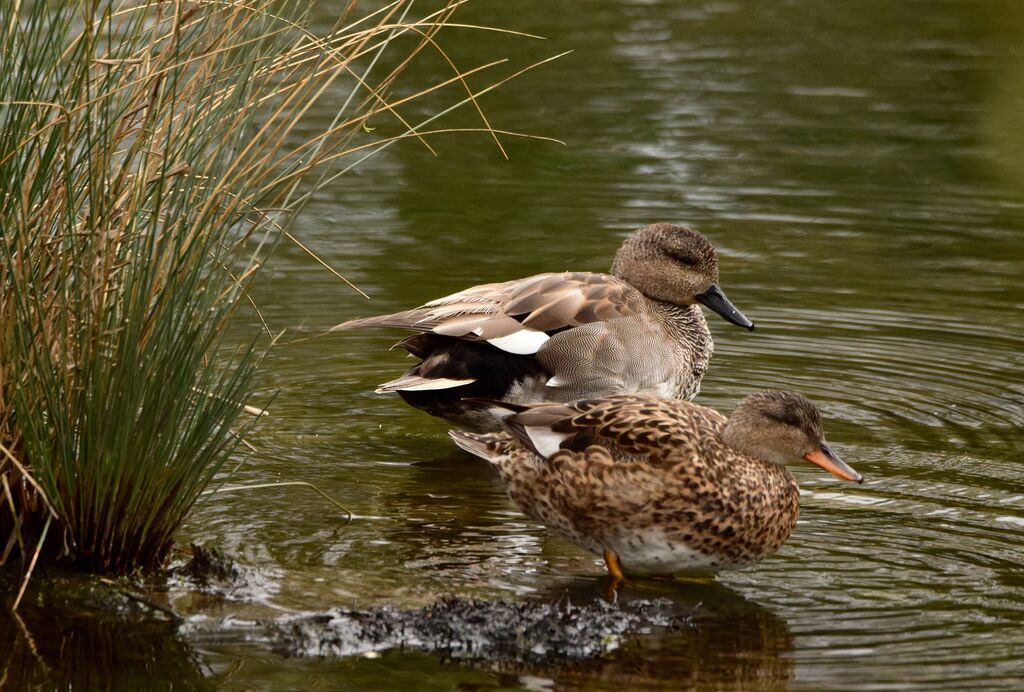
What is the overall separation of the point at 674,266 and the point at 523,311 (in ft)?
3.23

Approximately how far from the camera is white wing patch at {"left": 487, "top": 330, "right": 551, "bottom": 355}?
7.40 meters

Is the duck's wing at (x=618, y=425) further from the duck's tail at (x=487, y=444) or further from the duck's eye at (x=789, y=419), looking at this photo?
the duck's eye at (x=789, y=419)

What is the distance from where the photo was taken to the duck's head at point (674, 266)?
26.6 feet

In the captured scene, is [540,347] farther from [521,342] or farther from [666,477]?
[666,477]

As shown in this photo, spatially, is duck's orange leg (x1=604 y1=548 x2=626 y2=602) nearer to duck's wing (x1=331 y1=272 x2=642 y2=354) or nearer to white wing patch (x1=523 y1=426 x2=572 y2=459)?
white wing patch (x1=523 y1=426 x2=572 y2=459)

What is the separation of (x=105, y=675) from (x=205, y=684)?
0.33 m

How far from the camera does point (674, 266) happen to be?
8.13 m

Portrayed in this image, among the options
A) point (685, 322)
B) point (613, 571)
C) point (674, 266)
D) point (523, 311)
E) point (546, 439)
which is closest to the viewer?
point (613, 571)

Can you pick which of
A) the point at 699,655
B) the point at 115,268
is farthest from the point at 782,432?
the point at 115,268

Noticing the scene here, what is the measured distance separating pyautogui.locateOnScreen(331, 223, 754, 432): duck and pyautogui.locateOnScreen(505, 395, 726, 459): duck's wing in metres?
0.94

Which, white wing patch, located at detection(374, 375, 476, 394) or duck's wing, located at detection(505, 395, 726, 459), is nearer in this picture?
duck's wing, located at detection(505, 395, 726, 459)

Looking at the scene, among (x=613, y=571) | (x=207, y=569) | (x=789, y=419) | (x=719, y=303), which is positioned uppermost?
(x=789, y=419)

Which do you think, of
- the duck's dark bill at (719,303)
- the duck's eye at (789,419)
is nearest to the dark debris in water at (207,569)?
the duck's eye at (789,419)

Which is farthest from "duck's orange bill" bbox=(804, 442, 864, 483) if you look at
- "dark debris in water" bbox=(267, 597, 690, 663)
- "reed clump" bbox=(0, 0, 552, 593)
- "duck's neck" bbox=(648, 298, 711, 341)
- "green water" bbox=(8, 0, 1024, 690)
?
"reed clump" bbox=(0, 0, 552, 593)
